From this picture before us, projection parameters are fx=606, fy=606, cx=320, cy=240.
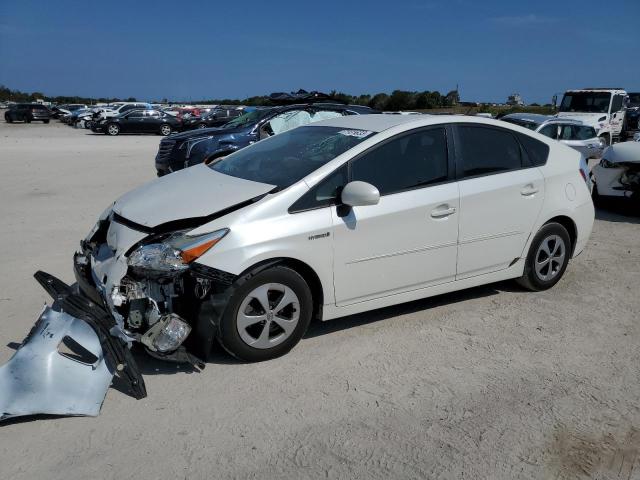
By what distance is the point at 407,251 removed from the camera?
453cm

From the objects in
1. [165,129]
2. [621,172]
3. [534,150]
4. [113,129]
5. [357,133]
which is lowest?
[165,129]

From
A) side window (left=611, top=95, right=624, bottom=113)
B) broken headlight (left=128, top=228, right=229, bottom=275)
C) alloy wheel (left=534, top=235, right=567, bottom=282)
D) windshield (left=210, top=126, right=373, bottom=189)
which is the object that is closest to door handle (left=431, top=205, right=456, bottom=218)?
windshield (left=210, top=126, right=373, bottom=189)

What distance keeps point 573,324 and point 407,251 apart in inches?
61.6

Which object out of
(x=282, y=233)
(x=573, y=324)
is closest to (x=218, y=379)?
(x=282, y=233)

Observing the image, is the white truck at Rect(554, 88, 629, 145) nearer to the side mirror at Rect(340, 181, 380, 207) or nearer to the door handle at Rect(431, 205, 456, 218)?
the door handle at Rect(431, 205, 456, 218)

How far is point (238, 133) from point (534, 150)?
23.5 feet

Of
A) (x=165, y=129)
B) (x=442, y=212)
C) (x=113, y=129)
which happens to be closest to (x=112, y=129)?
(x=113, y=129)

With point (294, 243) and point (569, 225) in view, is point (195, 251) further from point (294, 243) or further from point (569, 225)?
point (569, 225)

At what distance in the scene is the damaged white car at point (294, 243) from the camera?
3625 millimetres

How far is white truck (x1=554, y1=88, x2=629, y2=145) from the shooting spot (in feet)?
66.5

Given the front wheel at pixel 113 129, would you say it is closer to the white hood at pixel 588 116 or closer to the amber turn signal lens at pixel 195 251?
the white hood at pixel 588 116

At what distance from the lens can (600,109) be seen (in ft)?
68.4

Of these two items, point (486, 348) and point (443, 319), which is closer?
point (486, 348)

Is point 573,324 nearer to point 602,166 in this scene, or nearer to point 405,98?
point 602,166
